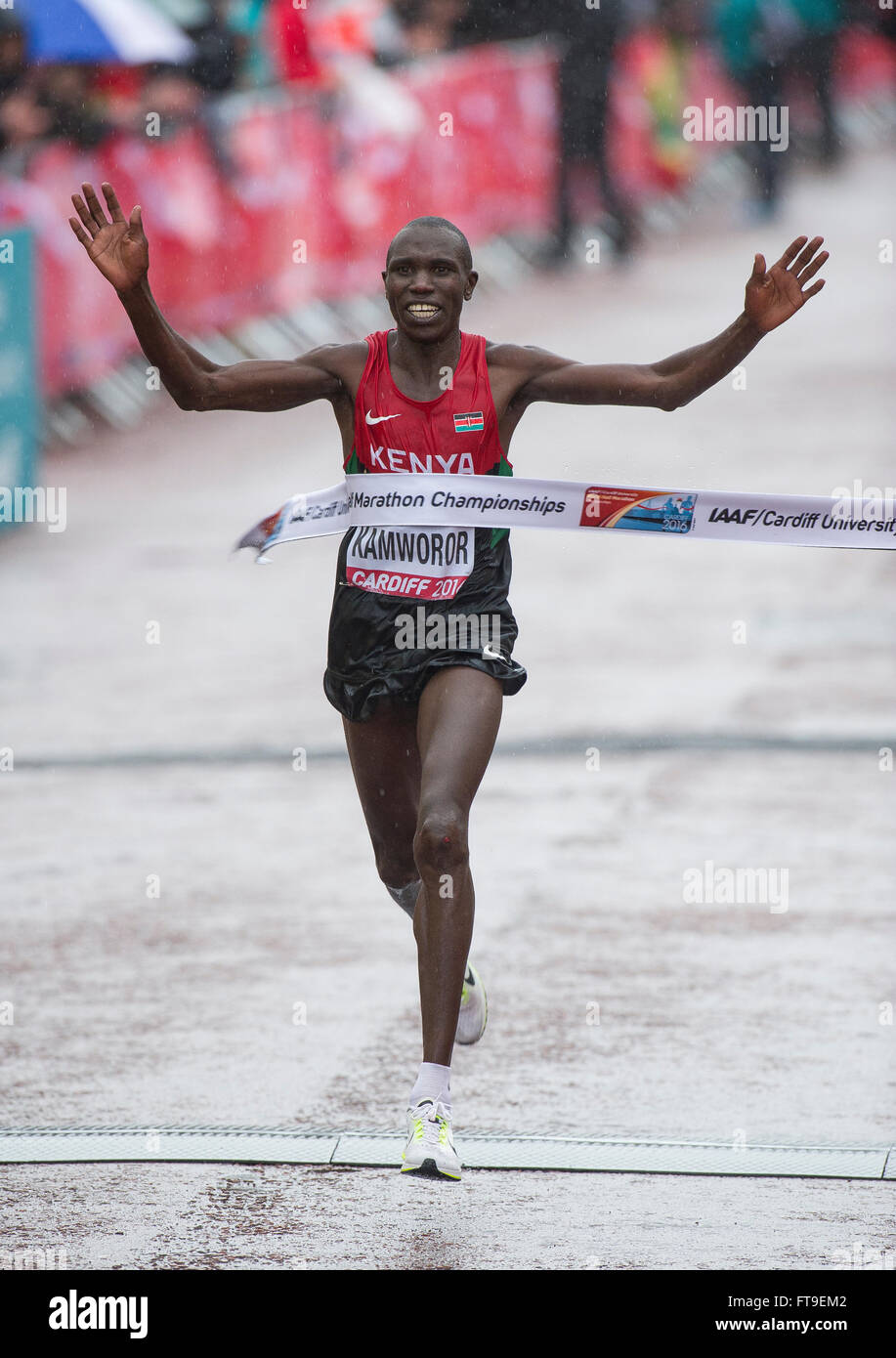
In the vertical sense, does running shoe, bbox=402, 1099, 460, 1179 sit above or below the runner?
below

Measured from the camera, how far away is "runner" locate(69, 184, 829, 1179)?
526cm

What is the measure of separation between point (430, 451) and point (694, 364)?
68 cm

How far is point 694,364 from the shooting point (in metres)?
5.41

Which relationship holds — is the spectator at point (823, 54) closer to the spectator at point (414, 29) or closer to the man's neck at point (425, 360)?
the spectator at point (414, 29)

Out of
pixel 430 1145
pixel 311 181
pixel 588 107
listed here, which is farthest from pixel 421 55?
pixel 430 1145

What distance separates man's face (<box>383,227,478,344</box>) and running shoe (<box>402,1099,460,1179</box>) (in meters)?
1.85

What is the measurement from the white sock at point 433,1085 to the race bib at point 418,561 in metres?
1.17

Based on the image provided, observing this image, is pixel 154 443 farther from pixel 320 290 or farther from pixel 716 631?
pixel 716 631

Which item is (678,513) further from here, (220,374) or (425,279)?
(220,374)

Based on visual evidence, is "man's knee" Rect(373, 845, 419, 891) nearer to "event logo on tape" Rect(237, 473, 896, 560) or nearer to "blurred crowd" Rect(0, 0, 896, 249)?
"event logo on tape" Rect(237, 473, 896, 560)

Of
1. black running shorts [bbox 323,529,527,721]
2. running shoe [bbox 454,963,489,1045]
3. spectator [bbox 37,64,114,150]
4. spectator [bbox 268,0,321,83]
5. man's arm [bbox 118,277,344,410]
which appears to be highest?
spectator [bbox 268,0,321,83]

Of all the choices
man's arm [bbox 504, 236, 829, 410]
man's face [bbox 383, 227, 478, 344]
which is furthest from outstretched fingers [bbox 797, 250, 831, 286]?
man's face [bbox 383, 227, 478, 344]

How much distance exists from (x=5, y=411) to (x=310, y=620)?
121 inches

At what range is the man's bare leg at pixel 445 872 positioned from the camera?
520cm
